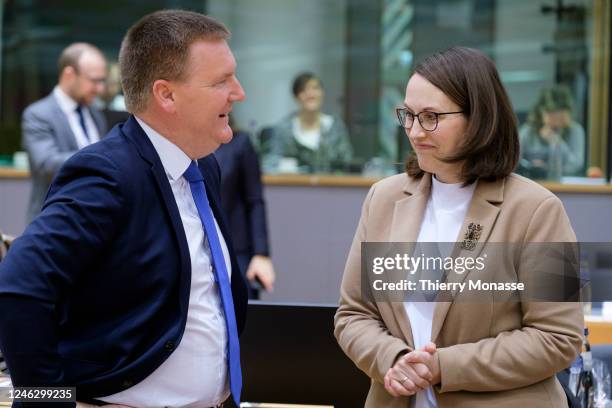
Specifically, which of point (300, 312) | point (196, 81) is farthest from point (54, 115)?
point (196, 81)

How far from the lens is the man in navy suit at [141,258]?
1.78 metres

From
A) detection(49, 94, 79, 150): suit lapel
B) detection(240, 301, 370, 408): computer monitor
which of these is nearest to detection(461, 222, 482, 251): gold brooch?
detection(240, 301, 370, 408): computer monitor

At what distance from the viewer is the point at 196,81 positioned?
204 cm

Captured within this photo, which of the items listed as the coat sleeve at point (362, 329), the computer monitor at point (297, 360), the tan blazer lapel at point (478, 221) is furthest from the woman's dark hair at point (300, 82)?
the tan blazer lapel at point (478, 221)

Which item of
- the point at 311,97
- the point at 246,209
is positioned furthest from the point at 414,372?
the point at 311,97

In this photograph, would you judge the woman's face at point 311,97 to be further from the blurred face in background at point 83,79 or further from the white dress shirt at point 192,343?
the white dress shirt at point 192,343

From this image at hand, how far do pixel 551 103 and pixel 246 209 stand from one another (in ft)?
16.5

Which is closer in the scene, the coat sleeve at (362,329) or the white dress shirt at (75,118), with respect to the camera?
the coat sleeve at (362,329)

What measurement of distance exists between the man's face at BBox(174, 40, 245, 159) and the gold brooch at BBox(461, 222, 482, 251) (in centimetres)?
60

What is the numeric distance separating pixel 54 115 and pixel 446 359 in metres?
4.16

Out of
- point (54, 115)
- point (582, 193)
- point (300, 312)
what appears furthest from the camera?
point (582, 193)

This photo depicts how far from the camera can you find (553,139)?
852 cm

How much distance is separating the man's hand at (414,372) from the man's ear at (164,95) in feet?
2.52

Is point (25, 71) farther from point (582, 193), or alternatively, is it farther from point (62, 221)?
point (62, 221)
